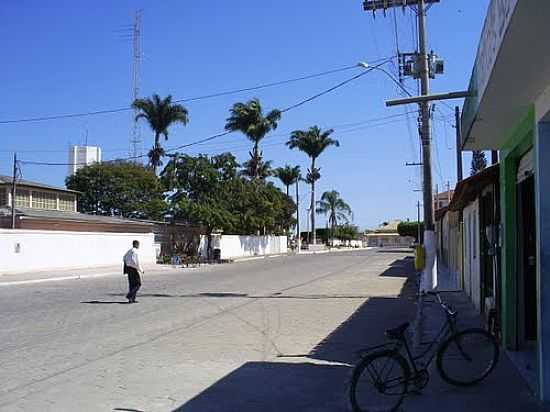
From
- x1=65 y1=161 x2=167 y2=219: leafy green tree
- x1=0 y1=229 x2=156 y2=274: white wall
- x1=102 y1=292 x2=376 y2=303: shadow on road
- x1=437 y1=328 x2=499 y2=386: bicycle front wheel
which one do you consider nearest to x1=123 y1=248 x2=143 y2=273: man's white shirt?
x1=102 y1=292 x2=376 y2=303: shadow on road

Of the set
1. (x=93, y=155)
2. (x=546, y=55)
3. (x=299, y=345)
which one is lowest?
(x=299, y=345)

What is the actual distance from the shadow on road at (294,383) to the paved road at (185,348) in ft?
0.04

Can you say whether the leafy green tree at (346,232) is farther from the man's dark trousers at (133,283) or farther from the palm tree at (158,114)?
the man's dark trousers at (133,283)

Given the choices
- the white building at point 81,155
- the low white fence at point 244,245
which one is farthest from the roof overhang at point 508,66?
the white building at point 81,155

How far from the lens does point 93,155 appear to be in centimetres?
8012

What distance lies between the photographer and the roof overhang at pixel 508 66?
5543 mm

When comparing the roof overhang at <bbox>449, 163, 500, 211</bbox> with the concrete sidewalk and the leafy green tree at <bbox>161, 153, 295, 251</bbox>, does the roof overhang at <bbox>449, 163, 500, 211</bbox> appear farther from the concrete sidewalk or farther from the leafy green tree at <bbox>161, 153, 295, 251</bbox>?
the leafy green tree at <bbox>161, 153, 295, 251</bbox>

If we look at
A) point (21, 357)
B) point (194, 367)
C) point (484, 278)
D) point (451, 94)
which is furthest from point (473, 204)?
point (21, 357)

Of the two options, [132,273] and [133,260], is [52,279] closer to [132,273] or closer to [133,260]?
[133,260]

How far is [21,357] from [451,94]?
8396 mm

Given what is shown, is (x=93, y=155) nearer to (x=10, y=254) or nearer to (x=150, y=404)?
(x=10, y=254)

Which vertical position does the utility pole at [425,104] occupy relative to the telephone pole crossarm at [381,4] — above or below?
below

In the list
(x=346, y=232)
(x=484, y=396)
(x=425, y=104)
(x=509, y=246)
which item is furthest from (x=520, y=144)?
(x=346, y=232)

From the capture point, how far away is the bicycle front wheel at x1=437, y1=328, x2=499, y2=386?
312 inches
